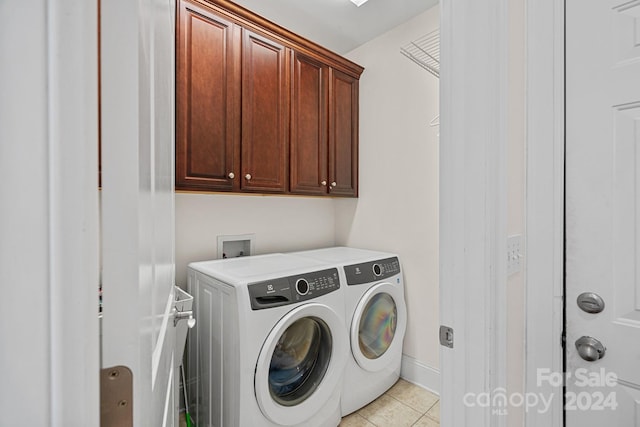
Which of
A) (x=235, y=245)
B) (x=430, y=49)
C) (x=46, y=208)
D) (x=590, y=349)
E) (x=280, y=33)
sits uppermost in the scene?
(x=280, y=33)

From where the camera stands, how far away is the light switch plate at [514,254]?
86cm

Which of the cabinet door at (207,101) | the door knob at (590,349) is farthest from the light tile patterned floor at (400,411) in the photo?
Result: the cabinet door at (207,101)

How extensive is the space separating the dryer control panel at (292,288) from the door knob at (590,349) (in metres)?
1.01

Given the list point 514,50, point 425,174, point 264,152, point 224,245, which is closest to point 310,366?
point 224,245

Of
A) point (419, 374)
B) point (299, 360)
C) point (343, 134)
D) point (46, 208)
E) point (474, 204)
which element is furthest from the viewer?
point (343, 134)

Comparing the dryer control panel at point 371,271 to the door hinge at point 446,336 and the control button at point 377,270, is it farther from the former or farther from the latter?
the door hinge at point 446,336

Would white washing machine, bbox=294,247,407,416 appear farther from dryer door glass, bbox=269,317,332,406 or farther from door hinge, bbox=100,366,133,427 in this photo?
door hinge, bbox=100,366,133,427

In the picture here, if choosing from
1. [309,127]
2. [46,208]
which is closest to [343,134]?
[309,127]

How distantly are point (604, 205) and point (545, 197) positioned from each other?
15 centimetres

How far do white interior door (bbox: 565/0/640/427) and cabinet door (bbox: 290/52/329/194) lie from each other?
1465mm

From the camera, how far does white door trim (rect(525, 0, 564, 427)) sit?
3.10 feet

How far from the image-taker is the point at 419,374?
Answer: 2127 mm

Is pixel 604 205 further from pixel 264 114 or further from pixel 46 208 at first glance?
pixel 264 114

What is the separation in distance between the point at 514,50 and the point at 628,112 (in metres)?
0.38
